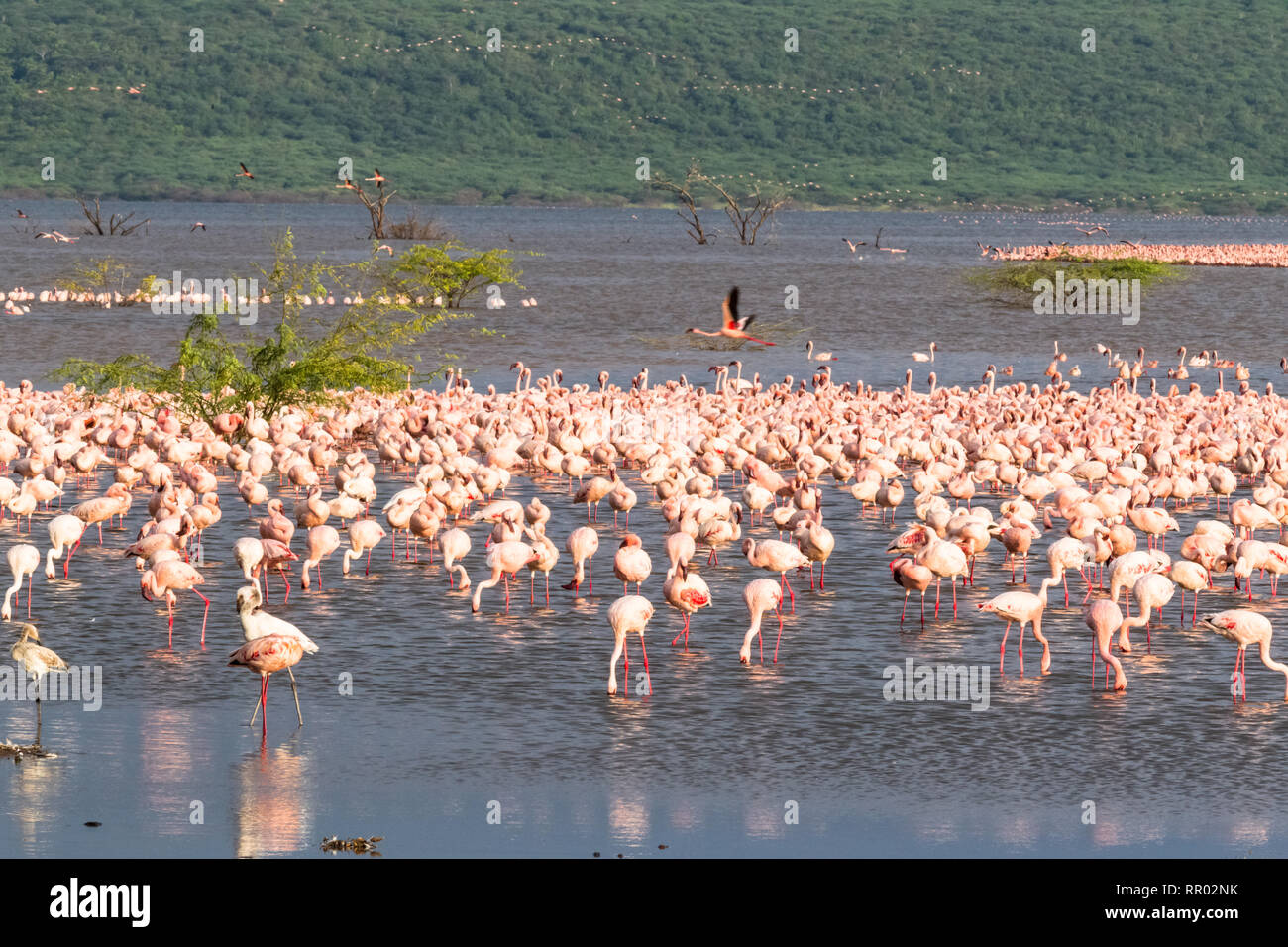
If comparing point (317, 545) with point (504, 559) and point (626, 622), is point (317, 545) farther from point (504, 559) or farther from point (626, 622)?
point (626, 622)

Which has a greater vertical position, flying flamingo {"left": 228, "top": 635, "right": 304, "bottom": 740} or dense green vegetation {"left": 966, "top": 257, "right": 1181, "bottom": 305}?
dense green vegetation {"left": 966, "top": 257, "right": 1181, "bottom": 305}

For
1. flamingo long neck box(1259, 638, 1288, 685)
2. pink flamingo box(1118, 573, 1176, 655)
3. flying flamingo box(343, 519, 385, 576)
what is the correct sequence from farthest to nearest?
flying flamingo box(343, 519, 385, 576)
pink flamingo box(1118, 573, 1176, 655)
flamingo long neck box(1259, 638, 1288, 685)

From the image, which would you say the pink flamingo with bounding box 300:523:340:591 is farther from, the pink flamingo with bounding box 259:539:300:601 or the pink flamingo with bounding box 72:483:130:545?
the pink flamingo with bounding box 72:483:130:545

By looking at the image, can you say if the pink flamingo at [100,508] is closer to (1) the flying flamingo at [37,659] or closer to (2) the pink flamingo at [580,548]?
(2) the pink flamingo at [580,548]

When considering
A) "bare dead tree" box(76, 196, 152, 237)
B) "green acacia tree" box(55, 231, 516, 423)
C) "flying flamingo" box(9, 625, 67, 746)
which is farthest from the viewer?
"bare dead tree" box(76, 196, 152, 237)

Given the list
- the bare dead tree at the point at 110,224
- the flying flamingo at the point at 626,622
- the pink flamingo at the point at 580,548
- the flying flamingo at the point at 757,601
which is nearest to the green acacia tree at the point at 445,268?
the pink flamingo at the point at 580,548

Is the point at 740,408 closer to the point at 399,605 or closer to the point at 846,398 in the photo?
the point at 846,398

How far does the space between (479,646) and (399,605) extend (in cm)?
183

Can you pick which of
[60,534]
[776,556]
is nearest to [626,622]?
[776,556]

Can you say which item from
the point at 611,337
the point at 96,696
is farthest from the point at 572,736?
the point at 611,337

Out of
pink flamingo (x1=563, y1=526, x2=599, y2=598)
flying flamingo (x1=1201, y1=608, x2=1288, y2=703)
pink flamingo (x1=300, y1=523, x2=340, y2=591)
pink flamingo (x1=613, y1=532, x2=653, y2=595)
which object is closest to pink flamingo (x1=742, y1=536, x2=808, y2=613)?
pink flamingo (x1=613, y1=532, x2=653, y2=595)

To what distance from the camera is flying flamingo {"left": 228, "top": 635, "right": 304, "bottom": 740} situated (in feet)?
41.7

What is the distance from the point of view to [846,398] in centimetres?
3216
